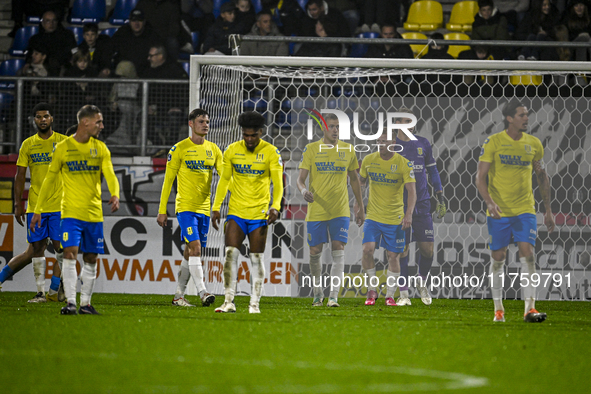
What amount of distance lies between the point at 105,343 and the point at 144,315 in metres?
1.98

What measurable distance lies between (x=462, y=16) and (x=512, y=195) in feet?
29.1

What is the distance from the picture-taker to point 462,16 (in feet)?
49.3

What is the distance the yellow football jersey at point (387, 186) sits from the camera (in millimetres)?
9141

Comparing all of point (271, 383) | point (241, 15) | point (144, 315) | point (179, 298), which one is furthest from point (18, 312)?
point (241, 15)

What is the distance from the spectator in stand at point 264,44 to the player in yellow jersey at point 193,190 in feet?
15.7

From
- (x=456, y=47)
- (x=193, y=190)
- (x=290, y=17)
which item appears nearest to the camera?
(x=193, y=190)

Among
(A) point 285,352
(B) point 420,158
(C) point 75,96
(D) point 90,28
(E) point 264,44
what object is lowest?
(A) point 285,352

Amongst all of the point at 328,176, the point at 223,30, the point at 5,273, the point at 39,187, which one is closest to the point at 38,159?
the point at 39,187

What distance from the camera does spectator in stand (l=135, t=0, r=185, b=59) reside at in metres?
13.9

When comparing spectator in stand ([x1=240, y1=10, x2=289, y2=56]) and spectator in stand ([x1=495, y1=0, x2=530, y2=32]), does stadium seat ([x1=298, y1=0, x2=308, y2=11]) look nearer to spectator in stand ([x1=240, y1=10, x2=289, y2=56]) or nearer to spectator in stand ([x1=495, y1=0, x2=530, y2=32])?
spectator in stand ([x1=240, y1=10, x2=289, y2=56])

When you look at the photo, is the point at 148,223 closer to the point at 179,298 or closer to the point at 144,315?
the point at 179,298

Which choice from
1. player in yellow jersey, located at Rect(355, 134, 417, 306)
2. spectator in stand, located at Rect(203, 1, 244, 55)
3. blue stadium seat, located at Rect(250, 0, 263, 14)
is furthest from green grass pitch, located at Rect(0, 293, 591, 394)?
blue stadium seat, located at Rect(250, 0, 263, 14)

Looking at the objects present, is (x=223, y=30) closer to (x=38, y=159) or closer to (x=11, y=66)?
(x=11, y=66)

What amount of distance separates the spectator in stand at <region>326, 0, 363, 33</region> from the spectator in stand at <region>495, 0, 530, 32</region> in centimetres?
280
